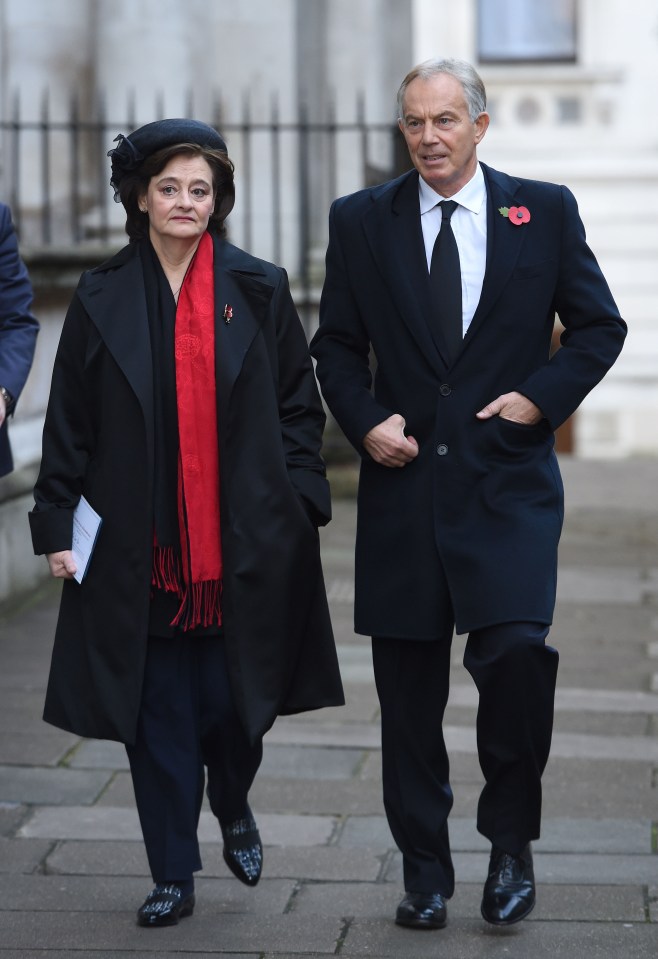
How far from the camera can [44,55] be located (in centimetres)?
1030

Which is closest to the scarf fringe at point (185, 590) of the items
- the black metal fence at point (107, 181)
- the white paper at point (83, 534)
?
the white paper at point (83, 534)

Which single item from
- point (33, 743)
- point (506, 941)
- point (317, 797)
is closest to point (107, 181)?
point (33, 743)

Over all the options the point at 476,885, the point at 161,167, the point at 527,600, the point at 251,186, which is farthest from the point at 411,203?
the point at 251,186

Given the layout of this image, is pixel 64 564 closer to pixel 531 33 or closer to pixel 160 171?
pixel 160 171

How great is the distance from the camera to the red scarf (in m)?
3.94

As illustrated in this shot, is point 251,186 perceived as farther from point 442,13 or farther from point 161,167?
point 161,167

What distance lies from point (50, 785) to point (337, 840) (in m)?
0.96

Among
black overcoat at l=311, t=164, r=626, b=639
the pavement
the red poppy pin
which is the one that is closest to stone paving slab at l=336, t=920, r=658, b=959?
the pavement

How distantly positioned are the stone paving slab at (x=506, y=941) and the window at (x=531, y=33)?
1282cm

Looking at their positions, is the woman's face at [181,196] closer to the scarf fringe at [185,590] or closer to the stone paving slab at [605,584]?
the scarf fringe at [185,590]

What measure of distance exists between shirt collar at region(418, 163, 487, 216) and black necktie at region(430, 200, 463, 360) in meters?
0.02

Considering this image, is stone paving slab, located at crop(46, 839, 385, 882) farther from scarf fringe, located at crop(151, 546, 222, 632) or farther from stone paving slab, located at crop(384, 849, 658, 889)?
scarf fringe, located at crop(151, 546, 222, 632)

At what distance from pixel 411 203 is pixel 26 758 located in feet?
7.62

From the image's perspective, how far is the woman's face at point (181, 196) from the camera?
395 cm
